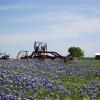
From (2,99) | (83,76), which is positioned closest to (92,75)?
(83,76)

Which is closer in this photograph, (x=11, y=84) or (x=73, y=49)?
(x=11, y=84)

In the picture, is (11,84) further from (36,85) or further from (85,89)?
(85,89)

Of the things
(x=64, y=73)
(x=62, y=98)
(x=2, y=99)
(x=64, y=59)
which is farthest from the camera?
(x=64, y=59)

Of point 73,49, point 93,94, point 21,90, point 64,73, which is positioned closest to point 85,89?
point 93,94

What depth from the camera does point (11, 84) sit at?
11.7m

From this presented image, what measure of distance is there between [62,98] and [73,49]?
65.8m

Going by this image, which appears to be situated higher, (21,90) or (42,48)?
(42,48)

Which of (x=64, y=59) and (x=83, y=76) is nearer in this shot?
(x=83, y=76)

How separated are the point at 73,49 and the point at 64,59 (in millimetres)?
46678

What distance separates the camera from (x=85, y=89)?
37.9 feet

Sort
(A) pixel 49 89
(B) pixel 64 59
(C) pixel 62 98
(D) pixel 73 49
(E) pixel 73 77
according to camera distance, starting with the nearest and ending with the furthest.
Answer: (C) pixel 62 98, (A) pixel 49 89, (E) pixel 73 77, (B) pixel 64 59, (D) pixel 73 49

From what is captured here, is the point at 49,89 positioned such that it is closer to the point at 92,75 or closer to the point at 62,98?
the point at 62,98

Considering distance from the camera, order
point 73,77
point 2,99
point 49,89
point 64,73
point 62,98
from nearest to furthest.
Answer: point 2,99
point 62,98
point 49,89
point 73,77
point 64,73

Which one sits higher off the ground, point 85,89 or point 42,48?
point 42,48
